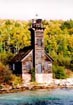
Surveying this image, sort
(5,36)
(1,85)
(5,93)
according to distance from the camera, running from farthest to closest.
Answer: (5,36) < (1,85) < (5,93)

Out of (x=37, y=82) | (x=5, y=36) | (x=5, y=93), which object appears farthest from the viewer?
(x=5, y=36)

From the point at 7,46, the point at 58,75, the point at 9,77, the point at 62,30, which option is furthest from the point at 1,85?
the point at 62,30

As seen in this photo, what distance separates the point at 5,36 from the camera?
9381 cm

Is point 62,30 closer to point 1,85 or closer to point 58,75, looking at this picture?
point 58,75

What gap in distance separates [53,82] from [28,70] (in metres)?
4.24

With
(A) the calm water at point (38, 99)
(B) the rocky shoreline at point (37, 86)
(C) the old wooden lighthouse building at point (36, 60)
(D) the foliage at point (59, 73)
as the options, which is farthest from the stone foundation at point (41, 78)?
(A) the calm water at point (38, 99)

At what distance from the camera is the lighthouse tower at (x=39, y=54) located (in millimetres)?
70188

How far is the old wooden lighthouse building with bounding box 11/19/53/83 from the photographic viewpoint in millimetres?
70125

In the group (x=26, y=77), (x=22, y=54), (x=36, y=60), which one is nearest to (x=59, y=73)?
(x=36, y=60)

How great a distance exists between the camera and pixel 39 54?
70.9 m

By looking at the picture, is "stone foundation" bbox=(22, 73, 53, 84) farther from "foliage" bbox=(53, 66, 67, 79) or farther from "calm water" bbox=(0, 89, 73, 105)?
"calm water" bbox=(0, 89, 73, 105)

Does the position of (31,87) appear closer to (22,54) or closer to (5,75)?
(5,75)

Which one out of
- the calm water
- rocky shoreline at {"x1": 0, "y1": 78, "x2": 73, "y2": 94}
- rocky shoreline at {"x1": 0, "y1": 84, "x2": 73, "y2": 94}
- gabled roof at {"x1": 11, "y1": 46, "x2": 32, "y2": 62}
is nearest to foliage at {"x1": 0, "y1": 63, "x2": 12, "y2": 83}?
rocky shoreline at {"x1": 0, "y1": 78, "x2": 73, "y2": 94}

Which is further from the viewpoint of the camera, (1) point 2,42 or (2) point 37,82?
(1) point 2,42
